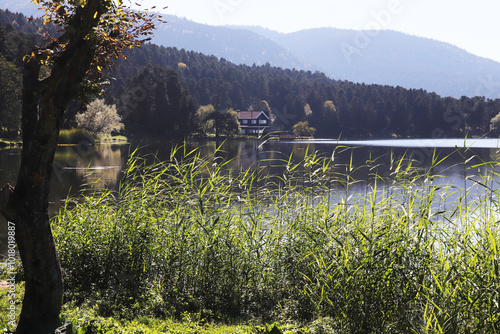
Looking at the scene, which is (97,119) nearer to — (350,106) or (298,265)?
(298,265)

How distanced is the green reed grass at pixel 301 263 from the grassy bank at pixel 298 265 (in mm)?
16

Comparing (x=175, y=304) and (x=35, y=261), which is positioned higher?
(x=35, y=261)

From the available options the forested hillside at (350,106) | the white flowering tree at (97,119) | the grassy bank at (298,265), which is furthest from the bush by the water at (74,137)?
the forested hillside at (350,106)

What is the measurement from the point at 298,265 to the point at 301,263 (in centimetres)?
6

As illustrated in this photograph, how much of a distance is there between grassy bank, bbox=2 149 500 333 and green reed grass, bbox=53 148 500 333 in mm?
16

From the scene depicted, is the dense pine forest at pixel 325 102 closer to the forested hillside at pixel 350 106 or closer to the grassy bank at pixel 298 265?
the forested hillside at pixel 350 106

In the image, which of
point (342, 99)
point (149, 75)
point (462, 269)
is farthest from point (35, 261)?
point (342, 99)

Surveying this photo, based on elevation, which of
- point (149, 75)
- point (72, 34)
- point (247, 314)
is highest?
point (149, 75)

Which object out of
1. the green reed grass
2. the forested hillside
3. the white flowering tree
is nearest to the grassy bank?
the green reed grass

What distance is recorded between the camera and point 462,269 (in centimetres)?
428

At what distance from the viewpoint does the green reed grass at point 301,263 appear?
436cm

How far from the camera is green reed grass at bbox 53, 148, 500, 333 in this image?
436 centimetres

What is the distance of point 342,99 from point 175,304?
12428cm

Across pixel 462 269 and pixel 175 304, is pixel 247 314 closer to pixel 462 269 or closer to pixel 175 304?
pixel 175 304
